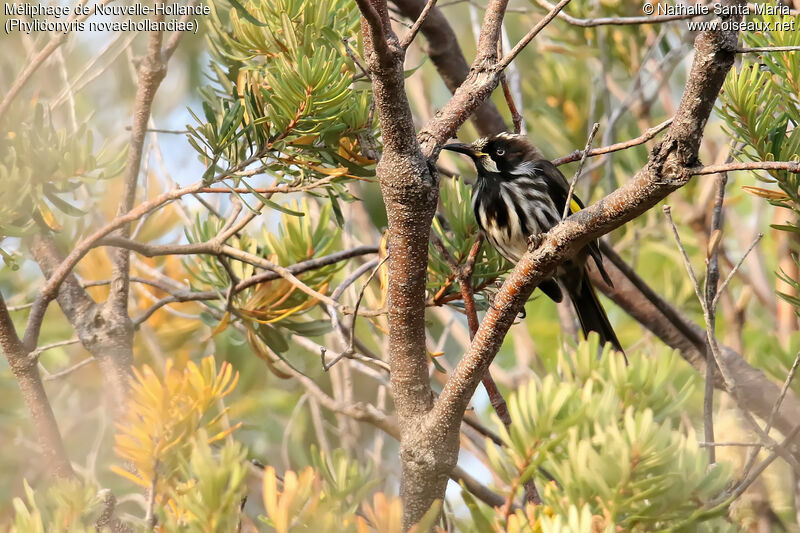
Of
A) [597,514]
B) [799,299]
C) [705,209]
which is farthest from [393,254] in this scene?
[705,209]

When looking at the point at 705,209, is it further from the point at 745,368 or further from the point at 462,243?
the point at 462,243

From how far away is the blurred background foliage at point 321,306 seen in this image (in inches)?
43.4

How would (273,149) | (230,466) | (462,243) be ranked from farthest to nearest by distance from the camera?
(462,243)
(273,149)
(230,466)

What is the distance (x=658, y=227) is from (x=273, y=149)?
235cm

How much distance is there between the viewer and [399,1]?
2.95 metres

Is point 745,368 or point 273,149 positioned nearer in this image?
point 273,149

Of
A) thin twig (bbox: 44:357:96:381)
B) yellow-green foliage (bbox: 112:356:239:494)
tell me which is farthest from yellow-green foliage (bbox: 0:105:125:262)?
yellow-green foliage (bbox: 112:356:239:494)

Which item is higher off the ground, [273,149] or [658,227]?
[658,227]

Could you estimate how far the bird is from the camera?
10.3ft

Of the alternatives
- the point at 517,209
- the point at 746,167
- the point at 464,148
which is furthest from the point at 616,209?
the point at 464,148

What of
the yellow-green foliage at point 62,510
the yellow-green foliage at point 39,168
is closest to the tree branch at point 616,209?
the yellow-green foliage at point 62,510

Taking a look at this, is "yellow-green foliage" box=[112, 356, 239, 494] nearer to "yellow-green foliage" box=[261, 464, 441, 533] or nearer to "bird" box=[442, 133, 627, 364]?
"yellow-green foliage" box=[261, 464, 441, 533]

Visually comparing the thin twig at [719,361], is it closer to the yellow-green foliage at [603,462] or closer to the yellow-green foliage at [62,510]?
the yellow-green foliage at [603,462]

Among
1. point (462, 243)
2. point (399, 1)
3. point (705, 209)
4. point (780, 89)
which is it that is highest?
point (399, 1)
